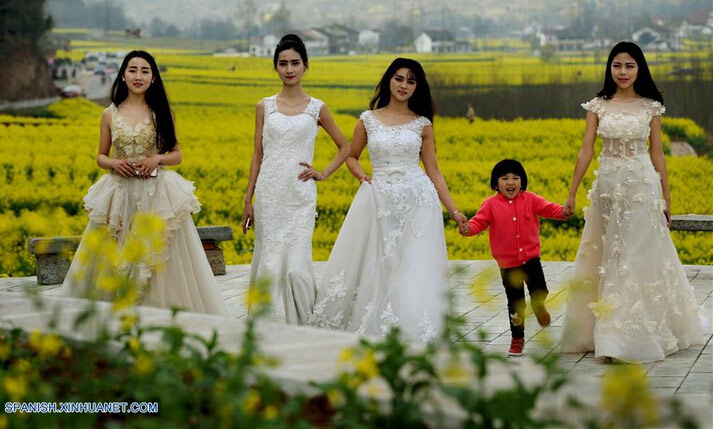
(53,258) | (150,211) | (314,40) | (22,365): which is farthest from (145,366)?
(314,40)

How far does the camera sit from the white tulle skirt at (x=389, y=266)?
7855 millimetres

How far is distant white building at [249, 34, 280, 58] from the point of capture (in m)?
21.1

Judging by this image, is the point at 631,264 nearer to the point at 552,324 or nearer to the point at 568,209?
the point at 568,209

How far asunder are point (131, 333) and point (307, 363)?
683 mm

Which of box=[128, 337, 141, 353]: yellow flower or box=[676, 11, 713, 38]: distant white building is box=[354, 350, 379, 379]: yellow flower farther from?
box=[676, 11, 713, 38]: distant white building

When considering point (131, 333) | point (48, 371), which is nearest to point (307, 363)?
point (131, 333)

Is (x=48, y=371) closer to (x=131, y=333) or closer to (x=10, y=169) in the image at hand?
(x=131, y=333)

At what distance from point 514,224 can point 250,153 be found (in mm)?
11508

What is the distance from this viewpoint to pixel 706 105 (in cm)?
1819

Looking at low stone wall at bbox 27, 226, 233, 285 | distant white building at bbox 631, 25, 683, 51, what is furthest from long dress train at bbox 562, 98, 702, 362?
distant white building at bbox 631, 25, 683, 51

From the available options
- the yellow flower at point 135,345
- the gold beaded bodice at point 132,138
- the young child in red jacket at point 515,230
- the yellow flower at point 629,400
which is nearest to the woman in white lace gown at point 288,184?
the gold beaded bodice at point 132,138

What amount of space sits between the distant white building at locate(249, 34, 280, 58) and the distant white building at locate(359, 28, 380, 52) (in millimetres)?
1357

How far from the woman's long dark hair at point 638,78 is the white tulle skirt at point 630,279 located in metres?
0.37

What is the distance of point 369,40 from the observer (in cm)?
2095
